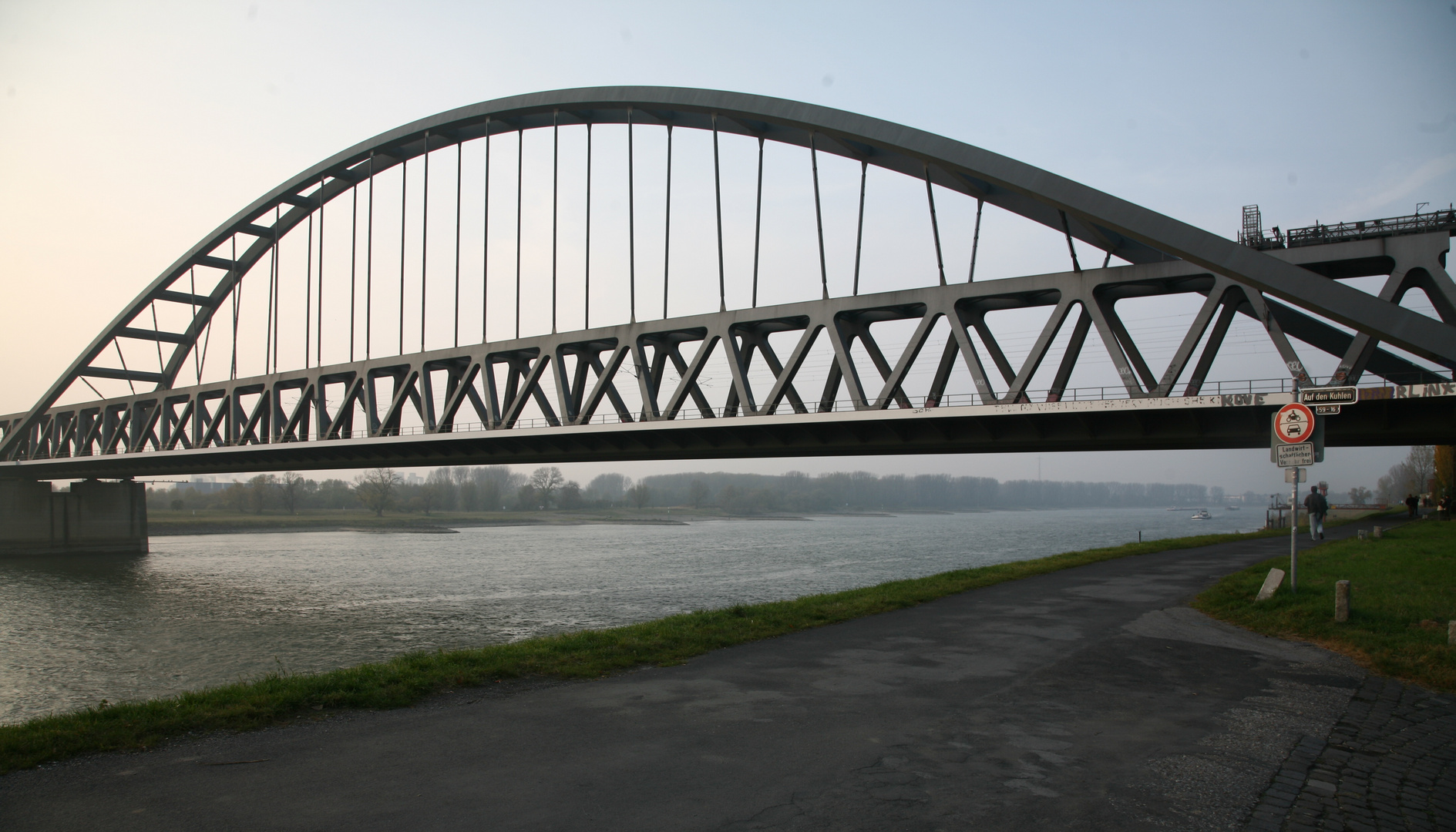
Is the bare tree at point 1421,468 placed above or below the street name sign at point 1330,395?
below

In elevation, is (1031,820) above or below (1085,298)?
below

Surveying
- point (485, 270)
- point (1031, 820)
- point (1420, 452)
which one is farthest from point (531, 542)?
point (1420, 452)

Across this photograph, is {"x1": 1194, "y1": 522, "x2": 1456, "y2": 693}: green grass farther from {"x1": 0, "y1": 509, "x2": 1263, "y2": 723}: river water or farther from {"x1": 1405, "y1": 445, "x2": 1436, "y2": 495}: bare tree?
{"x1": 1405, "y1": 445, "x2": 1436, "y2": 495}: bare tree

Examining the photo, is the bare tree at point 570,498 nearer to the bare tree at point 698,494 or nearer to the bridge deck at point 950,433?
the bare tree at point 698,494

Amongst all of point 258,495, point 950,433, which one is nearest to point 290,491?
point 258,495

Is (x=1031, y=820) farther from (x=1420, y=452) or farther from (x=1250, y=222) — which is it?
(x=1420, y=452)

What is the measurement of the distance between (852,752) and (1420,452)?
154 m

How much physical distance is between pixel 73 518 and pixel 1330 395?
79.0 m

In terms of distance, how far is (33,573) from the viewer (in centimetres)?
5053

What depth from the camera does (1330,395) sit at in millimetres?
13273

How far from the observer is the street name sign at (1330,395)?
1298cm

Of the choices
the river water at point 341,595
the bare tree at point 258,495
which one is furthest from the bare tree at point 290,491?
the river water at point 341,595

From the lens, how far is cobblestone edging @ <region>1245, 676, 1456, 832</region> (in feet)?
17.9

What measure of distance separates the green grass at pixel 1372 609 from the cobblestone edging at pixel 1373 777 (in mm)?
1907
